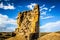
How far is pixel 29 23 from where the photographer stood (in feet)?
76.3

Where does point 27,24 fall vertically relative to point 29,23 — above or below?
below

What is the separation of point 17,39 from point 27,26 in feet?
7.26

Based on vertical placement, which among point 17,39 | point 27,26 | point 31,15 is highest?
point 31,15

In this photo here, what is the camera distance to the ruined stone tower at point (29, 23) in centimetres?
2090

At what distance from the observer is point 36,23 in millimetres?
21375

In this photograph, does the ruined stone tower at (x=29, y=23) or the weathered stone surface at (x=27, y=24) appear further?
the weathered stone surface at (x=27, y=24)

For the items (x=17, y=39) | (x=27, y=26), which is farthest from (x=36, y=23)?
(x=17, y=39)

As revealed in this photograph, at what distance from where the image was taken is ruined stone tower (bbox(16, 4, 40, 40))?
823 inches

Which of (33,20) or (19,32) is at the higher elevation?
(33,20)

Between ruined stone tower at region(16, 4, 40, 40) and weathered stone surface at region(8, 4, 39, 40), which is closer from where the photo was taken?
ruined stone tower at region(16, 4, 40, 40)

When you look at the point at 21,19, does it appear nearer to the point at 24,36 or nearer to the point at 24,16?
the point at 24,16

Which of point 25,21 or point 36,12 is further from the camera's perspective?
point 25,21

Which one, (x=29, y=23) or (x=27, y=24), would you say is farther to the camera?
(x=27, y=24)

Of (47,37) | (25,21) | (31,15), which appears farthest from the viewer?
(25,21)
